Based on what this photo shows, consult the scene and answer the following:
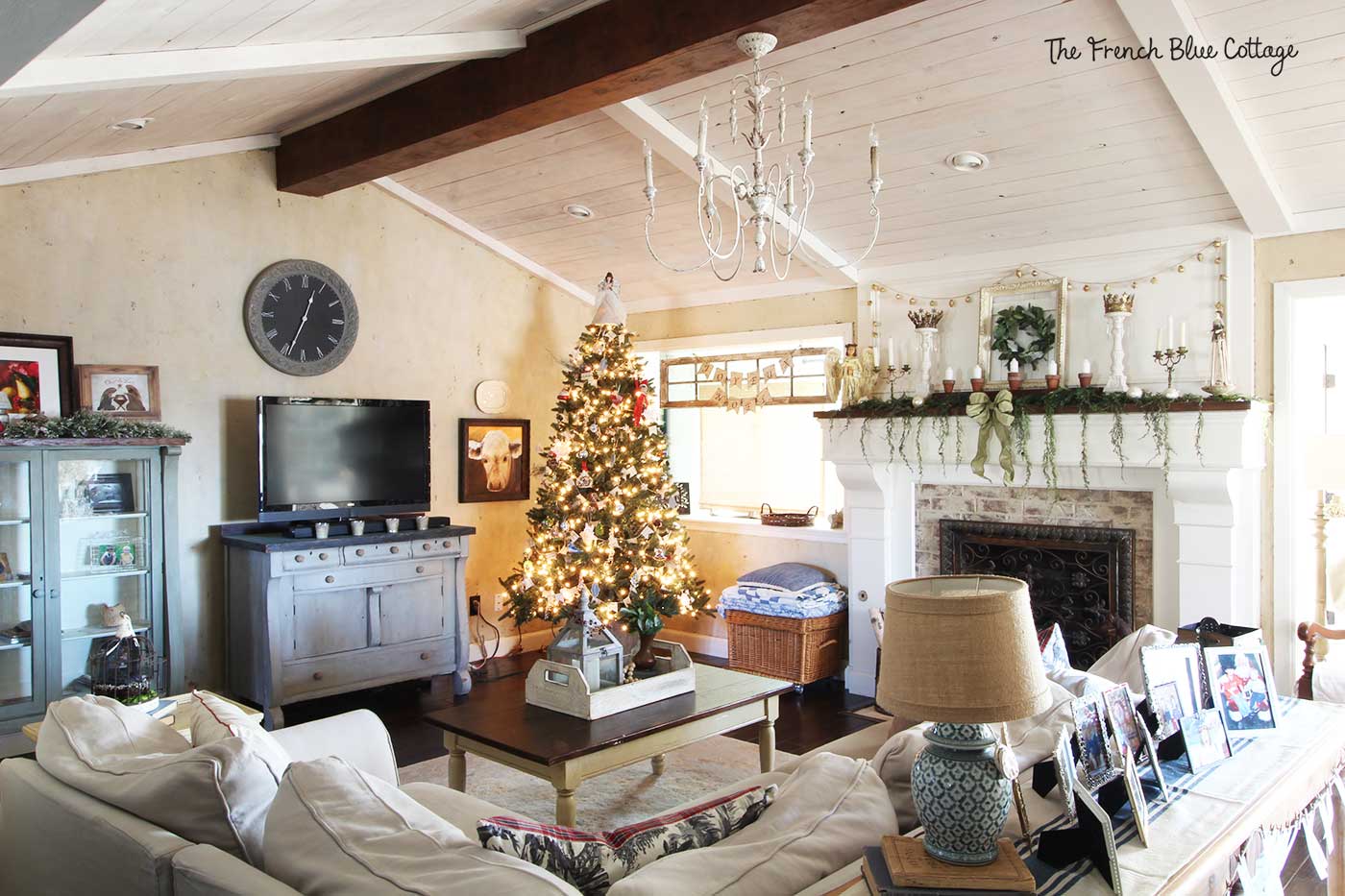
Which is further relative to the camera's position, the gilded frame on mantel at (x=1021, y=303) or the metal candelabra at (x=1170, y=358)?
the gilded frame on mantel at (x=1021, y=303)

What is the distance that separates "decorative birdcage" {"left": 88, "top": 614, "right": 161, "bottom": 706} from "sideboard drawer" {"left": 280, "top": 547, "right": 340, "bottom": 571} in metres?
0.69

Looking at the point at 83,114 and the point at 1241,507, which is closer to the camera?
the point at 83,114

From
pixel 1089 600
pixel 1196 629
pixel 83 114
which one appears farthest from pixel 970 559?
pixel 83 114

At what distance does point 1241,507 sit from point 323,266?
4.83 metres

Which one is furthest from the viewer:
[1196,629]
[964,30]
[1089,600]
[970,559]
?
[970,559]

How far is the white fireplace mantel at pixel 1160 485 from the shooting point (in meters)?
4.18

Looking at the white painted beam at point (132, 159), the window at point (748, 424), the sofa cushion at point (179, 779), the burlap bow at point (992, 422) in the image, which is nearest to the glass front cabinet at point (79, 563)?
the white painted beam at point (132, 159)

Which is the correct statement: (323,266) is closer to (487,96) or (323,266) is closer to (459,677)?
(487,96)

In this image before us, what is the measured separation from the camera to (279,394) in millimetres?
5398

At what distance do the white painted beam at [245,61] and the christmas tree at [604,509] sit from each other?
1.93m

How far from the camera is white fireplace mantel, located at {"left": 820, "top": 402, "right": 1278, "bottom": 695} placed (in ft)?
13.7

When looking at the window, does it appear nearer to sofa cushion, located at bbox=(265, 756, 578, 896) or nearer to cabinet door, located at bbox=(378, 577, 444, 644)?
cabinet door, located at bbox=(378, 577, 444, 644)

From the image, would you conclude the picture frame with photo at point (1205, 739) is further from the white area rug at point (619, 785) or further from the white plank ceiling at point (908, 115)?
the white plank ceiling at point (908, 115)

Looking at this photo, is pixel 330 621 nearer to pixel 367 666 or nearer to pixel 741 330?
pixel 367 666
